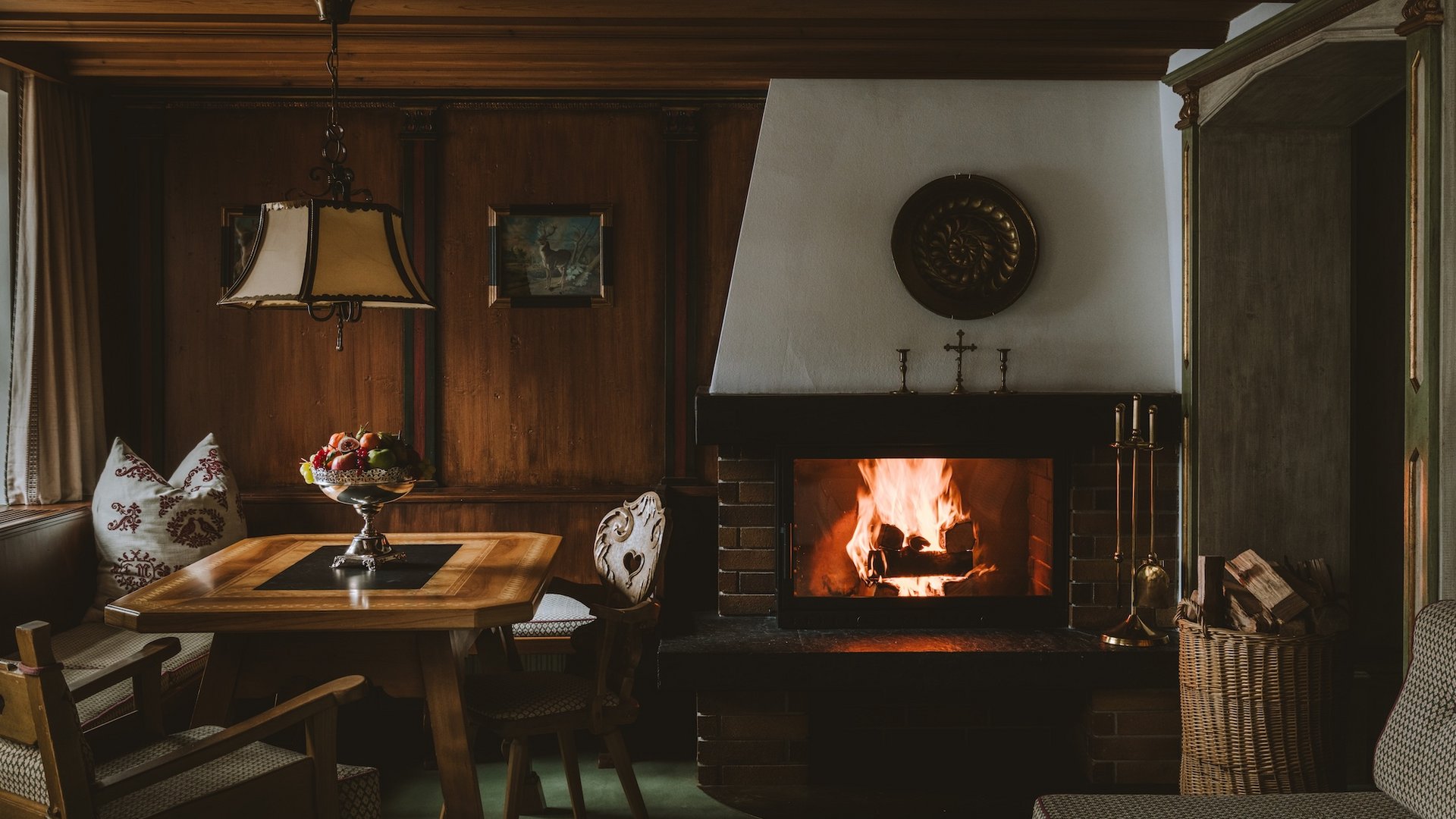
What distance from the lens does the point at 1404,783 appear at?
183 cm

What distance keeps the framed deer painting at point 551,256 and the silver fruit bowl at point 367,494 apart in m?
1.28

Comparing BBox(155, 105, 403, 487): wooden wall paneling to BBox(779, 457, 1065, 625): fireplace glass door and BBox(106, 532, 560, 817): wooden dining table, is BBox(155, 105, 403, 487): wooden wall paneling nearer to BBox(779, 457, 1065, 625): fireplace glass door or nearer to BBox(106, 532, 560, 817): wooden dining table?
BBox(106, 532, 560, 817): wooden dining table

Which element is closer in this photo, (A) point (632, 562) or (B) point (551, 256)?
(A) point (632, 562)

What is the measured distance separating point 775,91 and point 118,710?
2783 millimetres

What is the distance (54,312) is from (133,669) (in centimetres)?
197

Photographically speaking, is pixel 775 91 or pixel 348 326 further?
pixel 348 326

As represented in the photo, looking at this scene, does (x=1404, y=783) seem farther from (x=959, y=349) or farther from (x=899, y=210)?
(x=899, y=210)

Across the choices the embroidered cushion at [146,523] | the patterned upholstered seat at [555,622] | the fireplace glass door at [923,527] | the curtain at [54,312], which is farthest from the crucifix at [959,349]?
the curtain at [54,312]

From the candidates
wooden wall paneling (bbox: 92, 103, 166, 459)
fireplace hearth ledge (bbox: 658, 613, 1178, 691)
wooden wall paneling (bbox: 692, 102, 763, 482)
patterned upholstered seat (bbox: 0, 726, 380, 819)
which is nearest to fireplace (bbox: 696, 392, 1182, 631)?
fireplace hearth ledge (bbox: 658, 613, 1178, 691)

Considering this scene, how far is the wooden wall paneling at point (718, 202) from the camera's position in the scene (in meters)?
3.75

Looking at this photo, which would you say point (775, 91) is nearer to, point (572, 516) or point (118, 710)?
point (572, 516)

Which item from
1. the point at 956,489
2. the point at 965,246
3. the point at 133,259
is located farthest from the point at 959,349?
the point at 133,259

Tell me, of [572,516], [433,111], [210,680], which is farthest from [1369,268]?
[210,680]

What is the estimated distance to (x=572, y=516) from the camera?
378cm
